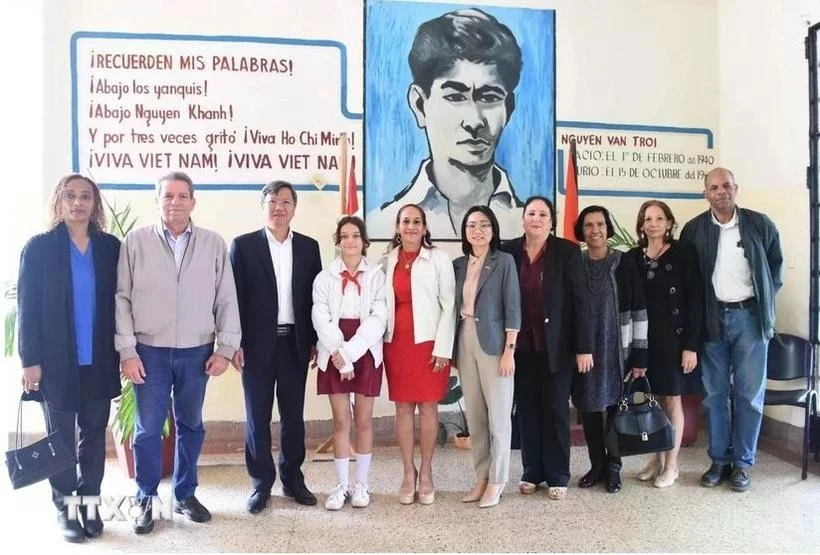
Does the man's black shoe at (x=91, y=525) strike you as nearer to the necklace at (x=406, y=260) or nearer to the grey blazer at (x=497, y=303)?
the necklace at (x=406, y=260)

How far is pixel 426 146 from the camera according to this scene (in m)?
3.91

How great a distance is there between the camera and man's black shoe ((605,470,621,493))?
293 cm

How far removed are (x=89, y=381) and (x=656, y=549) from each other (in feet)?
8.20

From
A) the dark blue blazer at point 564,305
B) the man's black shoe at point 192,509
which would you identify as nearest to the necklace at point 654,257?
the dark blue blazer at point 564,305

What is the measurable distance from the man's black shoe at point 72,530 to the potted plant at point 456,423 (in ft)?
6.50

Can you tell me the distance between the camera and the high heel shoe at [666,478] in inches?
118

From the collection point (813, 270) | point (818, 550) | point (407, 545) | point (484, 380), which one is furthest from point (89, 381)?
point (813, 270)

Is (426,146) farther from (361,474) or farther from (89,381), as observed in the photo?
(89,381)

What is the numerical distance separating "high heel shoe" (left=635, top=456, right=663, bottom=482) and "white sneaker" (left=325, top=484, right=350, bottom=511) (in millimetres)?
1625

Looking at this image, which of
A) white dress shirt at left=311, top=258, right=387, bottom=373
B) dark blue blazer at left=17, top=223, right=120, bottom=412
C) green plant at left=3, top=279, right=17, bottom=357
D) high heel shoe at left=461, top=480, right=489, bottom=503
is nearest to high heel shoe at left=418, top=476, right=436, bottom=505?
high heel shoe at left=461, top=480, right=489, bottom=503

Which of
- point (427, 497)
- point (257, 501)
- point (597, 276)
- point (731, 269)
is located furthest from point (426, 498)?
point (731, 269)

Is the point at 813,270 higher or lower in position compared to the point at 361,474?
higher

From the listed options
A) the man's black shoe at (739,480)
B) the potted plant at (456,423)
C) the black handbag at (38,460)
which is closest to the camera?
the black handbag at (38,460)

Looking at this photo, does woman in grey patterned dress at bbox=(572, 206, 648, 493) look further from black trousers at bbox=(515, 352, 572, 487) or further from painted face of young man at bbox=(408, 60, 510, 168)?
painted face of young man at bbox=(408, 60, 510, 168)
